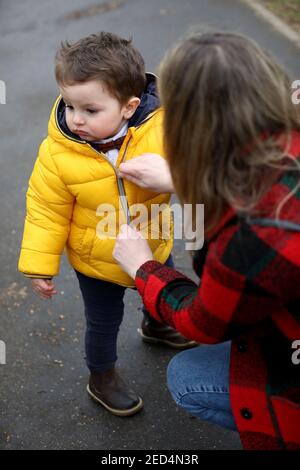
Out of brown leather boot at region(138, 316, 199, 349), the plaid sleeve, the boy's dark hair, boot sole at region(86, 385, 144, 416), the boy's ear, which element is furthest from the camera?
brown leather boot at region(138, 316, 199, 349)

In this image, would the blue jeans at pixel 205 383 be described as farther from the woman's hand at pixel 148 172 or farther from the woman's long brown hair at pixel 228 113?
the woman's long brown hair at pixel 228 113

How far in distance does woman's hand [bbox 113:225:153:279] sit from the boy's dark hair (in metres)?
0.43

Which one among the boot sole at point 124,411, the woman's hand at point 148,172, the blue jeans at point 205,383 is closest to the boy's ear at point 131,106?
the woman's hand at point 148,172

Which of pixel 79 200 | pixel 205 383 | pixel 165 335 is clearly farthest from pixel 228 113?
pixel 165 335

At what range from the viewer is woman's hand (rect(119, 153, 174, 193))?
2.09m

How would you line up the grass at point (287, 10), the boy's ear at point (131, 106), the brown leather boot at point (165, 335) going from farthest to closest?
the grass at point (287, 10) → the brown leather boot at point (165, 335) → the boy's ear at point (131, 106)

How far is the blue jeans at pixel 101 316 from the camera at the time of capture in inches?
95.9

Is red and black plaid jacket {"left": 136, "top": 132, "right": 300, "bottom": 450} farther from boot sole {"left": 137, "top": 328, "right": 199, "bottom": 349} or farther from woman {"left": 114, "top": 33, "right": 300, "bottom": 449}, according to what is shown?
boot sole {"left": 137, "top": 328, "right": 199, "bottom": 349}

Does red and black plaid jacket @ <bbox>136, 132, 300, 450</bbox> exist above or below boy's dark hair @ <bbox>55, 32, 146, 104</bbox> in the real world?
below

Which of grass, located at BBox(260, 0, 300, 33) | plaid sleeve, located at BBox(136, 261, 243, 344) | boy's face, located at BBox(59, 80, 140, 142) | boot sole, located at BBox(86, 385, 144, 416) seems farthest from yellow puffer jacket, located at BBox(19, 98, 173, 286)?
grass, located at BBox(260, 0, 300, 33)

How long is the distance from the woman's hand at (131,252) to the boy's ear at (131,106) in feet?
1.25

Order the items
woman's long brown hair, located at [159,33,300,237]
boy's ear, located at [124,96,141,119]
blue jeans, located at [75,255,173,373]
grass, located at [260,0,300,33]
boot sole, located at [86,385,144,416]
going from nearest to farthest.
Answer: woman's long brown hair, located at [159,33,300,237] → boy's ear, located at [124,96,141,119] → blue jeans, located at [75,255,173,373] → boot sole, located at [86,385,144,416] → grass, located at [260,0,300,33]

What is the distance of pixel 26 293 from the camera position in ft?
11.2

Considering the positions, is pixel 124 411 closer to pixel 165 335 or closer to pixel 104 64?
pixel 165 335
